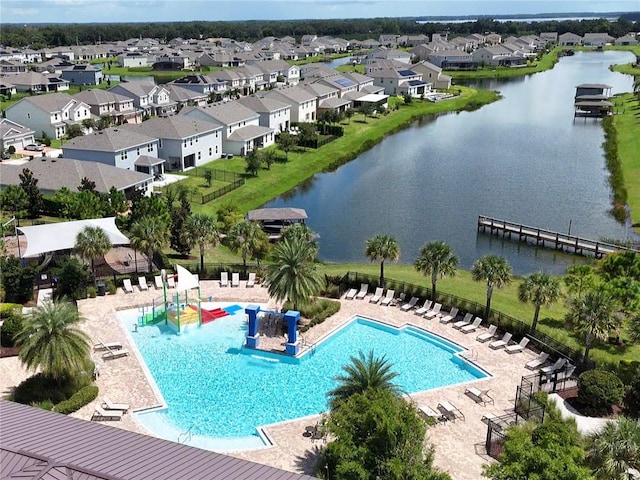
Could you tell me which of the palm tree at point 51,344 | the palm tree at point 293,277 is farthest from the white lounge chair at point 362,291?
the palm tree at point 51,344

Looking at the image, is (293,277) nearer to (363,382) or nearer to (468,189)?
(363,382)

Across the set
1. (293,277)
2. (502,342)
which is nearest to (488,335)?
(502,342)

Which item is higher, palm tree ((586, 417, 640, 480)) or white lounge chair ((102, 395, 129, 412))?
palm tree ((586, 417, 640, 480))

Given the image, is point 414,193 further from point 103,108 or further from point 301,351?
point 103,108

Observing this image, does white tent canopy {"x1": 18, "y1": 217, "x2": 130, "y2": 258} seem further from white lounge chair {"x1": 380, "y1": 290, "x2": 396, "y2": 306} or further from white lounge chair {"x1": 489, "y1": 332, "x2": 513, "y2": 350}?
white lounge chair {"x1": 489, "y1": 332, "x2": 513, "y2": 350}

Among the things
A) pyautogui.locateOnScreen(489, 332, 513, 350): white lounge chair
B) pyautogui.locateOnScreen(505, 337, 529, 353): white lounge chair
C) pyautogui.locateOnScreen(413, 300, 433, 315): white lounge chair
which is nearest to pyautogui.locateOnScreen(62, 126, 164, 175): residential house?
pyautogui.locateOnScreen(413, 300, 433, 315): white lounge chair
